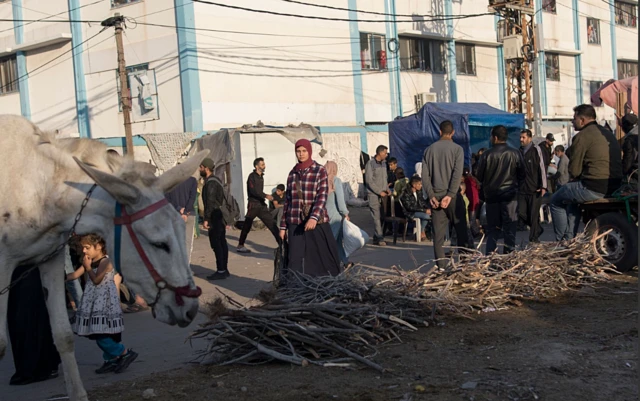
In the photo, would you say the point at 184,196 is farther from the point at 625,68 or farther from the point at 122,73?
the point at 625,68

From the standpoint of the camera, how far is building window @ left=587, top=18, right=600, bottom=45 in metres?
38.7

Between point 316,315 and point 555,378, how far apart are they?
200 cm

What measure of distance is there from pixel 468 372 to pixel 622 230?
4749 millimetres

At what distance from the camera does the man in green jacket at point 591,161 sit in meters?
9.47

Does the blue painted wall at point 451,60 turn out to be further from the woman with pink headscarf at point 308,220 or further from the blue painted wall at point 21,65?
the woman with pink headscarf at point 308,220

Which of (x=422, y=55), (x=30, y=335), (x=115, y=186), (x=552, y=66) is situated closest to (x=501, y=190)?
(x=30, y=335)

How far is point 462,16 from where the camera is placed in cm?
3086

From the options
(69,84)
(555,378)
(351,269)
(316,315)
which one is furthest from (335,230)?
(69,84)

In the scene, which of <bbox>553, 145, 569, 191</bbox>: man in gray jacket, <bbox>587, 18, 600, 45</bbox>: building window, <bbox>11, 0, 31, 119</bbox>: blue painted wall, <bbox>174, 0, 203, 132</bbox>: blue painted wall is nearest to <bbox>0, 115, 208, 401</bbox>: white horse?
<bbox>553, 145, 569, 191</bbox>: man in gray jacket

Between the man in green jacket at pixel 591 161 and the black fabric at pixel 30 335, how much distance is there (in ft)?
21.5

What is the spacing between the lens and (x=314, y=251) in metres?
8.43

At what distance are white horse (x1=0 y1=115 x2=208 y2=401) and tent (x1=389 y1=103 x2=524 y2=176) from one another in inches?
651

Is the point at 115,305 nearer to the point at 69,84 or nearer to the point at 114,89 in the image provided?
the point at 114,89

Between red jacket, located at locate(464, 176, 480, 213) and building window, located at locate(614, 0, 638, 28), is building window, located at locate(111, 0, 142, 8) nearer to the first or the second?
red jacket, located at locate(464, 176, 480, 213)
